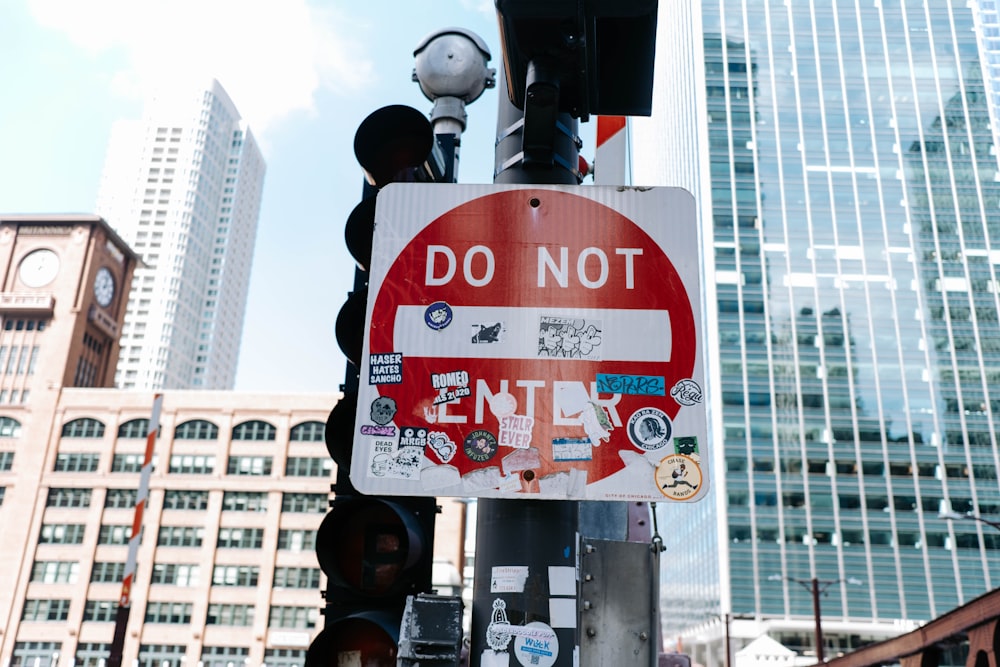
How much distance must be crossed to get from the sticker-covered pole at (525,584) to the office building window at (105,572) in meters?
74.1

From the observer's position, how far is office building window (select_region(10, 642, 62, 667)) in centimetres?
6531

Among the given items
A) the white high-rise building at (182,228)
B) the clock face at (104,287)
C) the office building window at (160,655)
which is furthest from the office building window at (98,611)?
the white high-rise building at (182,228)

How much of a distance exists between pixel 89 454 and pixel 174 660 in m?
19.3

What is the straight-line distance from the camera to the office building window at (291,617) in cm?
6519

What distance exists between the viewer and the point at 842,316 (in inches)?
3342

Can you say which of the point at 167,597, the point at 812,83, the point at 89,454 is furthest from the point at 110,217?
the point at 812,83

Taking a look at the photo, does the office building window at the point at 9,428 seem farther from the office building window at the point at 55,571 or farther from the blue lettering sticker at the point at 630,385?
the blue lettering sticker at the point at 630,385

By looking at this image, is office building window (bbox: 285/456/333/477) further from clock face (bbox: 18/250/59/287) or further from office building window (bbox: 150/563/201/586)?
clock face (bbox: 18/250/59/287)

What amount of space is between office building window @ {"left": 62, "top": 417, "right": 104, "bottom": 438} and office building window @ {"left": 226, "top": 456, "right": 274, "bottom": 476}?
12526mm

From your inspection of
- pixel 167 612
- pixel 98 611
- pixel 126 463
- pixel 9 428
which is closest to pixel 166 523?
pixel 126 463

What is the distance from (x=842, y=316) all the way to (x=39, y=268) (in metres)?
80.5

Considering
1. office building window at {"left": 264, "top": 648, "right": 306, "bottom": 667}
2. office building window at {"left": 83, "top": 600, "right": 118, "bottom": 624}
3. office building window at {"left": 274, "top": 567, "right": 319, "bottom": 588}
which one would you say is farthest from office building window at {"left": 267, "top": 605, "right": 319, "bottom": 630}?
office building window at {"left": 83, "top": 600, "right": 118, "bottom": 624}

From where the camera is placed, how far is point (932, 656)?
1170 cm

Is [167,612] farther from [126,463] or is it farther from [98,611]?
[126,463]
